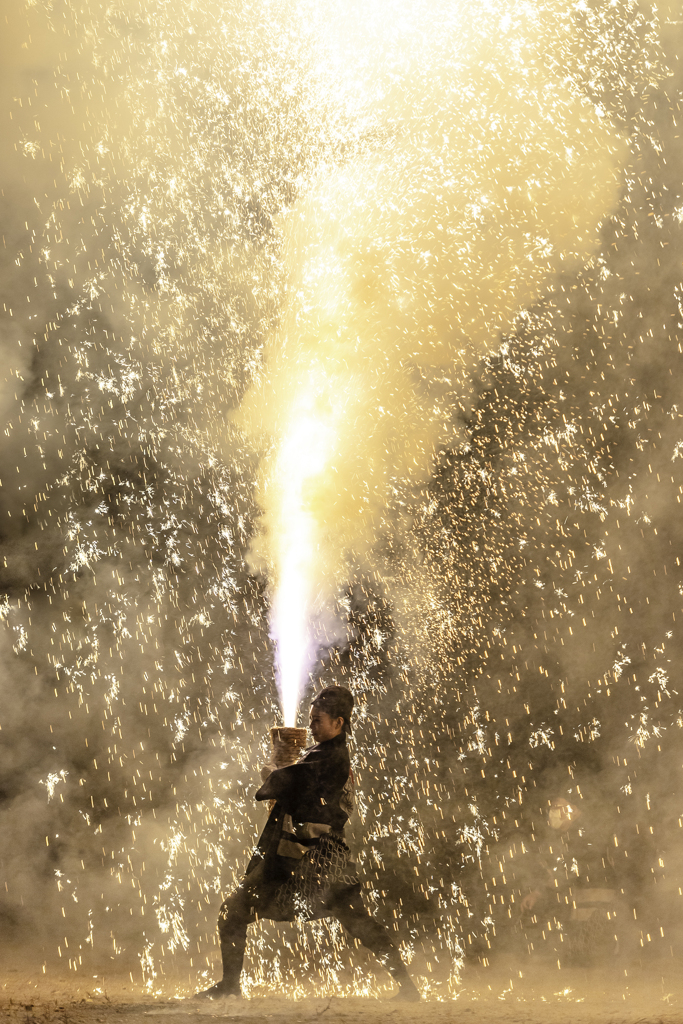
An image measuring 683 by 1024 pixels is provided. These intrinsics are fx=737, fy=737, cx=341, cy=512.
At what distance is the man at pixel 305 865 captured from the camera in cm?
309

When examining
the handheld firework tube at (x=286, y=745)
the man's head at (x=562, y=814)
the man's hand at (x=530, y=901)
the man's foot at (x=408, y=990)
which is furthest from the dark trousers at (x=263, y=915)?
the man's head at (x=562, y=814)

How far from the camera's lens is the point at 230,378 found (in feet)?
20.4

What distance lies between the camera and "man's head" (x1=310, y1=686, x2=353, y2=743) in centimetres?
318

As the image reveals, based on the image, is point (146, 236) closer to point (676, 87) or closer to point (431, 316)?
point (431, 316)

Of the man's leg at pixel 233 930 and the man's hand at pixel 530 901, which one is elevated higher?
the man's hand at pixel 530 901

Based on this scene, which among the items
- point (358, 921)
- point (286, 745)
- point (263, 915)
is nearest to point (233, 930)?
point (263, 915)

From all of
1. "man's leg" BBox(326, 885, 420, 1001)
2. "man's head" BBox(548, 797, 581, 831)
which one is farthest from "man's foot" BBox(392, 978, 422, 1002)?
"man's head" BBox(548, 797, 581, 831)

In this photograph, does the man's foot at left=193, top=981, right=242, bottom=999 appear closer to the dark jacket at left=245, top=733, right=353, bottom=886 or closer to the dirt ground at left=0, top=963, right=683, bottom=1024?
the dirt ground at left=0, top=963, right=683, bottom=1024

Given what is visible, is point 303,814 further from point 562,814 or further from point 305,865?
point 562,814

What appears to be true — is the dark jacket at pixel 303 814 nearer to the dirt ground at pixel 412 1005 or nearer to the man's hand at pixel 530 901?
the dirt ground at pixel 412 1005

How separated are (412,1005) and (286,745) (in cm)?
144

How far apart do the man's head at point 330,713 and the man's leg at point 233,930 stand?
0.73 metres

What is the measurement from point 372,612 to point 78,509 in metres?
2.51

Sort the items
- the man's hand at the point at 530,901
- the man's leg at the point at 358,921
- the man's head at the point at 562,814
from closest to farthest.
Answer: the man's leg at the point at 358,921 < the man's hand at the point at 530,901 < the man's head at the point at 562,814
